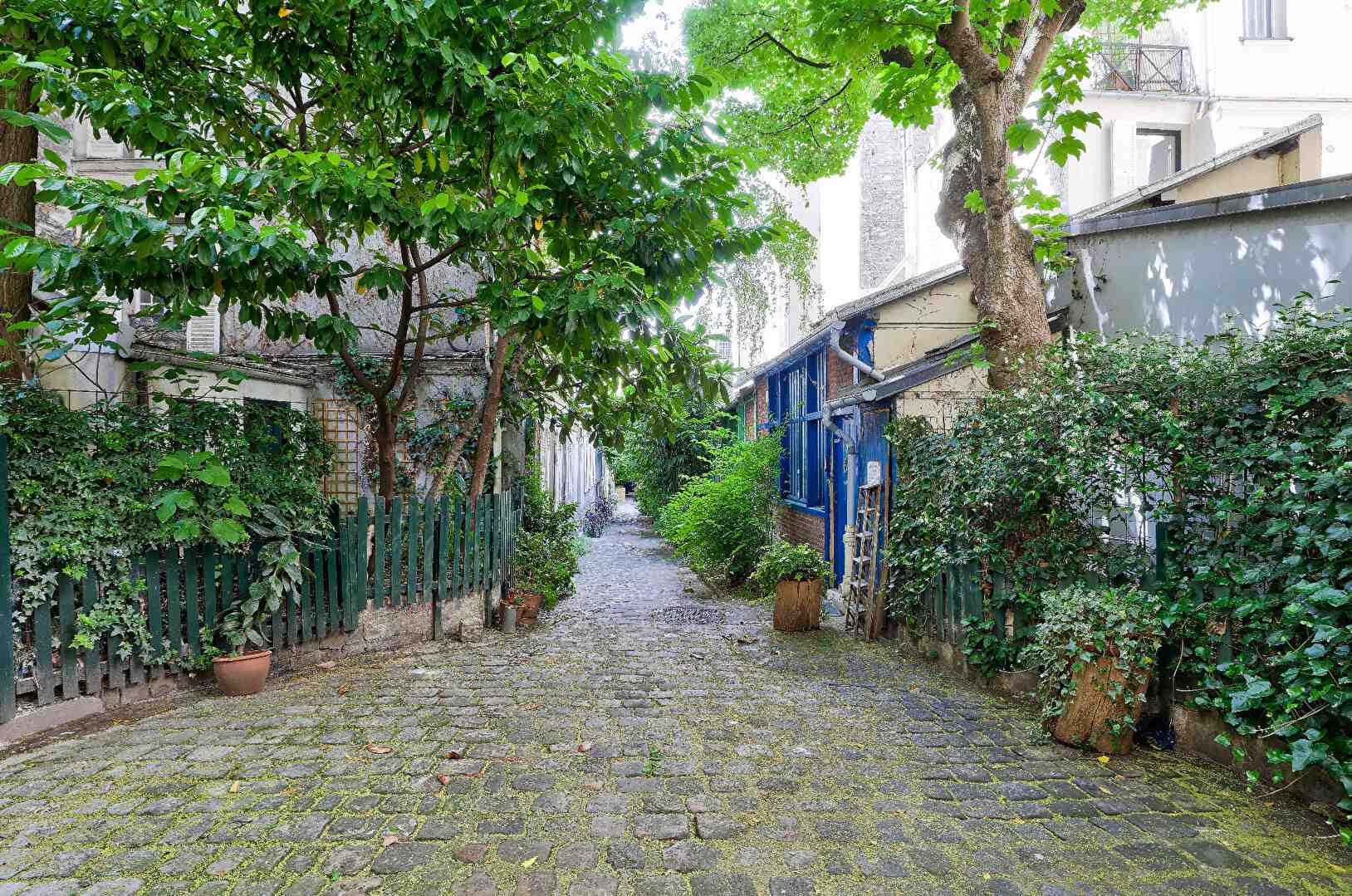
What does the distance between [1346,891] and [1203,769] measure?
1.22 meters

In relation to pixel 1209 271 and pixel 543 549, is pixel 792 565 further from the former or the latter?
pixel 1209 271

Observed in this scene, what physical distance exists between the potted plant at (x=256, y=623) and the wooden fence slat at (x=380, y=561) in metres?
0.91

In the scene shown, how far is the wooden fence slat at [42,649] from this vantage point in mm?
4750

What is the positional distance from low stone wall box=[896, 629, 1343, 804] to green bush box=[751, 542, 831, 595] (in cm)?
233

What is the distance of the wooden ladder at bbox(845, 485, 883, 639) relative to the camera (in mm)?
7746

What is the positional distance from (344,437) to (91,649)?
15.1 ft

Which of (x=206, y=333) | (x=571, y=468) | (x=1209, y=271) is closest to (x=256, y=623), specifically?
(x=206, y=333)

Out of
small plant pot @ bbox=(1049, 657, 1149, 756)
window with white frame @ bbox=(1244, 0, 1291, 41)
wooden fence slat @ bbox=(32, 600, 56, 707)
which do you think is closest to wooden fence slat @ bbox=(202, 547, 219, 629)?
wooden fence slat @ bbox=(32, 600, 56, 707)

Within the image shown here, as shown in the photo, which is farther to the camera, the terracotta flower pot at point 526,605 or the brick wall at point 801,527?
the brick wall at point 801,527

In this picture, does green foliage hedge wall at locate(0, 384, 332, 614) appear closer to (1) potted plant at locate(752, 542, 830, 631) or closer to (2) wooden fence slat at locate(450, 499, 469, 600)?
(2) wooden fence slat at locate(450, 499, 469, 600)

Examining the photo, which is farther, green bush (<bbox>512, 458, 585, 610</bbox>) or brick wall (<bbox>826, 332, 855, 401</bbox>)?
brick wall (<bbox>826, 332, 855, 401</bbox>)

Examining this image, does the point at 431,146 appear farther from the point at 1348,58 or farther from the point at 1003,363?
the point at 1348,58

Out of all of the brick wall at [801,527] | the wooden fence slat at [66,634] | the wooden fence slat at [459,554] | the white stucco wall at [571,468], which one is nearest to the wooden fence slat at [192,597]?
the wooden fence slat at [66,634]

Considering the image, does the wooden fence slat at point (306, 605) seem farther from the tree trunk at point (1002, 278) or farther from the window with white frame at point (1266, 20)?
the window with white frame at point (1266, 20)
